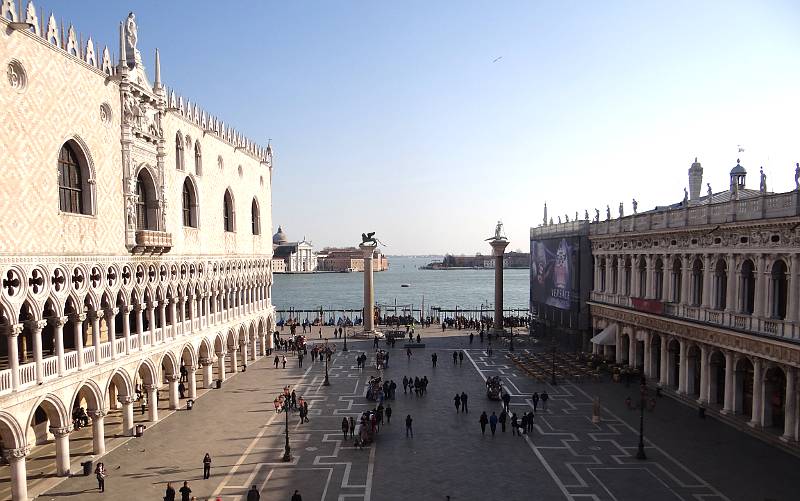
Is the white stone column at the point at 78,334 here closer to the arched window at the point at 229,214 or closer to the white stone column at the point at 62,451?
the white stone column at the point at 62,451

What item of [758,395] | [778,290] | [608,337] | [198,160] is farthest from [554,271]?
[198,160]

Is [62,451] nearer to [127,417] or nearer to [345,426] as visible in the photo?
[127,417]

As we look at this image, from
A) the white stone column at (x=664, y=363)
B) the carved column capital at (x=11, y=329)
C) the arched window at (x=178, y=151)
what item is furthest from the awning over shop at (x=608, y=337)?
the carved column capital at (x=11, y=329)

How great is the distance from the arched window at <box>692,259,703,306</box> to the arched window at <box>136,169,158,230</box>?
26.8 m

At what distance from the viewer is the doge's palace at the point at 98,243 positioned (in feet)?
57.3

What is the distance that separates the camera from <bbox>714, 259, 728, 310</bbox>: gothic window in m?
26.0

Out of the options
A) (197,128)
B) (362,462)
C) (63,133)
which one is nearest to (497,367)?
(362,462)

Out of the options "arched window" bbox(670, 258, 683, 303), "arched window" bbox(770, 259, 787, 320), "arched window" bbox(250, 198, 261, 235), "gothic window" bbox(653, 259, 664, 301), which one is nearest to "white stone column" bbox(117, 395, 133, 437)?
"arched window" bbox(250, 198, 261, 235)

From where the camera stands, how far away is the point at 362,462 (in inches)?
824

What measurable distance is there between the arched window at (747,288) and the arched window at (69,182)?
27479 mm

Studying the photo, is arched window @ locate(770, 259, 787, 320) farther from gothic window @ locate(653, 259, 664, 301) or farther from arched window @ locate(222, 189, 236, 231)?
arched window @ locate(222, 189, 236, 231)

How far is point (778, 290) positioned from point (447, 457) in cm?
1489

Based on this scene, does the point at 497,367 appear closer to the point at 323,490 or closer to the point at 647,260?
the point at 647,260

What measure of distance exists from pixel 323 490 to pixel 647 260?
23.3 m
